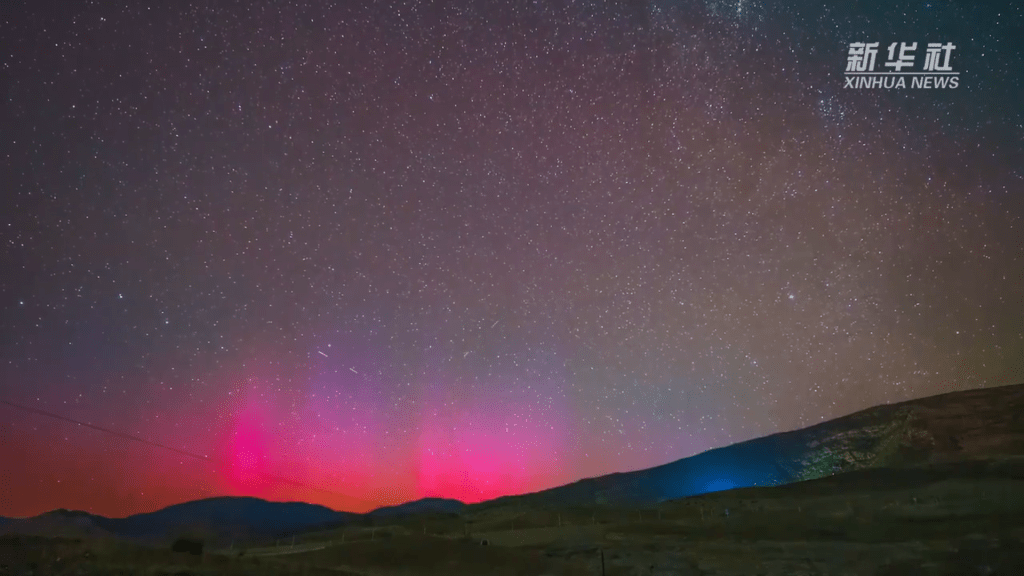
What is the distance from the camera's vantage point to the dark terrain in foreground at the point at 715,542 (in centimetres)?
1703

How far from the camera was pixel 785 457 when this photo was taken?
8456cm

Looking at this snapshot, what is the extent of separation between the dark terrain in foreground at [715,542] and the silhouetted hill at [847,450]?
6643 mm

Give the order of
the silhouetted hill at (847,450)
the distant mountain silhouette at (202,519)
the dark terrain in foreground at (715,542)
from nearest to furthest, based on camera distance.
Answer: the dark terrain in foreground at (715,542)
the silhouetted hill at (847,450)
the distant mountain silhouette at (202,519)

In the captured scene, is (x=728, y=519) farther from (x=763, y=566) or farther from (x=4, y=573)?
(x=4, y=573)

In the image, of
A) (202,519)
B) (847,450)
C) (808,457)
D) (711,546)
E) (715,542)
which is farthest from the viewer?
(202,519)

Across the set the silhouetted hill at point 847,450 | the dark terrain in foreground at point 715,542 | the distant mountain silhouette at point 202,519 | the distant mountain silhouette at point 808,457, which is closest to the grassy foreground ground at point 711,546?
the dark terrain in foreground at point 715,542

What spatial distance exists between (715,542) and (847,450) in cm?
5580

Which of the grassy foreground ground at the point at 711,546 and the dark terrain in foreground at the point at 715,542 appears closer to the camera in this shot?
the grassy foreground ground at the point at 711,546

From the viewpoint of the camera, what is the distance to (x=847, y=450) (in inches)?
2869

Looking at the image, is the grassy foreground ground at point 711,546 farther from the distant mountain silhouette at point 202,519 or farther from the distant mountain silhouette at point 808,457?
the distant mountain silhouette at point 202,519

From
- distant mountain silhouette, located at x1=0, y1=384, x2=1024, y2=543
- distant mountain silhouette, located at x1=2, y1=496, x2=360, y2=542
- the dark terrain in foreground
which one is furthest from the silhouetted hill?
distant mountain silhouette, located at x1=2, y1=496, x2=360, y2=542

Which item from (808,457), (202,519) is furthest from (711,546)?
(202,519)

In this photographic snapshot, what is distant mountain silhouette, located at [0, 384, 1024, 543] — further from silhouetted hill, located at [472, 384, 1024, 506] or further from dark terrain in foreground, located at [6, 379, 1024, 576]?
dark terrain in foreground, located at [6, 379, 1024, 576]

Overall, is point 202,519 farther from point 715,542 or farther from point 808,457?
point 715,542
